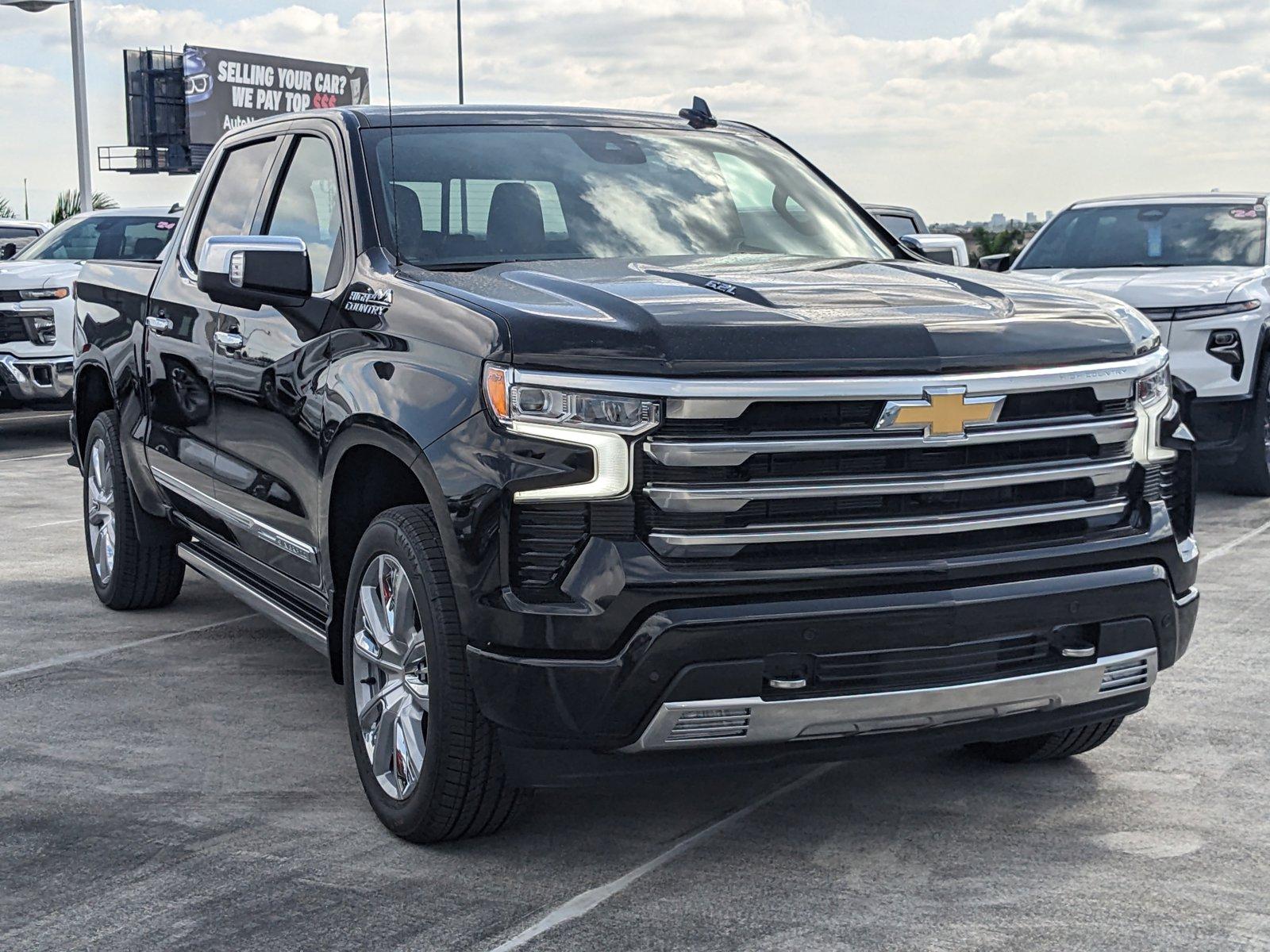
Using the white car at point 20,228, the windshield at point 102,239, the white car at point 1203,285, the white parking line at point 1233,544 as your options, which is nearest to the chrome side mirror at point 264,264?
the white parking line at point 1233,544

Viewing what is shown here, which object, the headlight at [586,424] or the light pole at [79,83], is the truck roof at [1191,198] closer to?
the headlight at [586,424]

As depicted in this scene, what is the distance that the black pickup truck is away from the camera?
3523 mm

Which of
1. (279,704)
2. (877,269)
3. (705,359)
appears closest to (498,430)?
(705,359)

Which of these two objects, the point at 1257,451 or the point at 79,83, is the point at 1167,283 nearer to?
the point at 1257,451

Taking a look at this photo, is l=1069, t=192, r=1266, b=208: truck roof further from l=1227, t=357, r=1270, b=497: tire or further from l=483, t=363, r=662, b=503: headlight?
l=483, t=363, r=662, b=503: headlight

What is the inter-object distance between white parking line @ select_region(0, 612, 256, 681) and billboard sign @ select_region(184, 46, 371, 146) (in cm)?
6463

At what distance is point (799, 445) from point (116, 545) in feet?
13.5

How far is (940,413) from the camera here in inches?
143

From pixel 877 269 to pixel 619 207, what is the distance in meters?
0.83

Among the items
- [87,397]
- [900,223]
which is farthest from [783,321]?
[900,223]

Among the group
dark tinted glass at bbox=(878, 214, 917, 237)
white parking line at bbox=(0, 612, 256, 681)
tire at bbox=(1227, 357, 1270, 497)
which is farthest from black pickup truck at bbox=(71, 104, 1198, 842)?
dark tinted glass at bbox=(878, 214, 917, 237)

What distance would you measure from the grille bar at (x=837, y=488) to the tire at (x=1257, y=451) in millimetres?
6227

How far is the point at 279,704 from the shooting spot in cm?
546

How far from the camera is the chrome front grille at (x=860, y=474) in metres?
3.52
